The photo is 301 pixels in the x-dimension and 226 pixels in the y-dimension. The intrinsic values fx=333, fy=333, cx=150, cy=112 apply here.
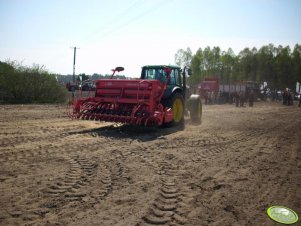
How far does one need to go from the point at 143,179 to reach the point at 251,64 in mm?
64788

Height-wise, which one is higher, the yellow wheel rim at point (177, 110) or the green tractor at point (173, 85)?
the green tractor at point (173, 85)

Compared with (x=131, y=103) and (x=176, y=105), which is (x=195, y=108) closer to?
(x=176, y=105)

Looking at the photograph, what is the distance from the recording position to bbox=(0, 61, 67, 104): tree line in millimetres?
20688

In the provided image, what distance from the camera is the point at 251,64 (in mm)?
65875

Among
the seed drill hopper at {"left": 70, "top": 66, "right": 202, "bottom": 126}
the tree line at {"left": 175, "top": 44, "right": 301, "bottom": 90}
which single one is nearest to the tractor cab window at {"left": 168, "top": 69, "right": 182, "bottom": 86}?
the seed drill hopper at {"left": 70, "top": 66, "right": 202, "bottom": 126}

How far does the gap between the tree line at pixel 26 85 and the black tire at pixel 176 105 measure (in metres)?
12.9

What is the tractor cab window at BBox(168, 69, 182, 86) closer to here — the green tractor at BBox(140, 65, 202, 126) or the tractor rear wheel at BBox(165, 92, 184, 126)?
the green tractor at BBox(140, 65, 202, 126)

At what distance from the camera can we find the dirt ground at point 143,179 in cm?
386

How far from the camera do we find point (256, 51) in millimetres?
68812

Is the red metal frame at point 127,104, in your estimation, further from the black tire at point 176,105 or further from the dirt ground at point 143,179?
the dirt ground at point 143,179

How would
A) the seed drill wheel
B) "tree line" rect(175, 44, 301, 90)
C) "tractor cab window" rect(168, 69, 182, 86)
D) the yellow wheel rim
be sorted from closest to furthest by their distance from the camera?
1. the yellow wheel rim
2. "tractor cab window" rect(168, 69, 182, 86)
3. the seed drill wheel
4. "tree line" rect(175, 44, 301, 90)

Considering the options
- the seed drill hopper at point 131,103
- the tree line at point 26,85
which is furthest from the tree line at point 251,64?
the seed drill hopper at point 131,103

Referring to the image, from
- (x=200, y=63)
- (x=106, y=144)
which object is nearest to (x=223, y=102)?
(x=106, y=144)

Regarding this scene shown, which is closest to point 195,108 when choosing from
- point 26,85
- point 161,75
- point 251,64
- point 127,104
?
point 161,75
